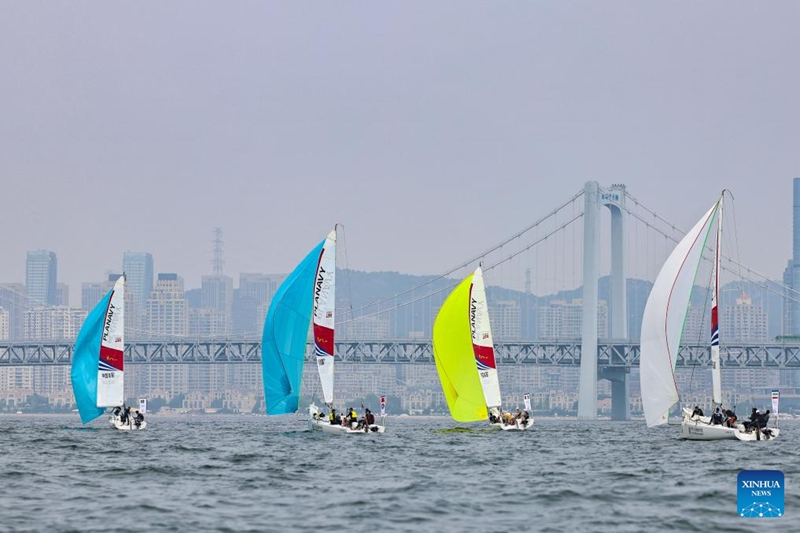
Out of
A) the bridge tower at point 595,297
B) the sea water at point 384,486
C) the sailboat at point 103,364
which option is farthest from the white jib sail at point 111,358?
the bridge tower at point 595,297

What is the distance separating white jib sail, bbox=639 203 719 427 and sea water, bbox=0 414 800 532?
130 cm

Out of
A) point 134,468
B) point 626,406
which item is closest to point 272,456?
point 134,468

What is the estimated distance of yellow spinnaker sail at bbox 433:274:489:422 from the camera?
4366 centimetres

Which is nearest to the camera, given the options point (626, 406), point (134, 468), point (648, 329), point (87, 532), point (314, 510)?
point (87, 532)

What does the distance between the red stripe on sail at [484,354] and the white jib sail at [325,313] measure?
4.52 m

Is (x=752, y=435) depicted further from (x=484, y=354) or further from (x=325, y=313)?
(x=325, y=313)

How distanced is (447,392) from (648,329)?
806 cm

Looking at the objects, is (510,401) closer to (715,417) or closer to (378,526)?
(715,417)

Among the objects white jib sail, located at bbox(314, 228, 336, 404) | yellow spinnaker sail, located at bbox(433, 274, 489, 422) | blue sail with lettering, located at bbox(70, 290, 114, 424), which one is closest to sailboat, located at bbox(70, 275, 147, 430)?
blue sail with lettering, located at bbox(70, 290, 114, 424)

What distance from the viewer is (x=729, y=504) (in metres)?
22.3

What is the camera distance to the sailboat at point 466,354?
43.7 meters

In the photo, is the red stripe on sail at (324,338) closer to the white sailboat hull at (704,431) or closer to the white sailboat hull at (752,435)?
the white sailboat hull at (704,431)

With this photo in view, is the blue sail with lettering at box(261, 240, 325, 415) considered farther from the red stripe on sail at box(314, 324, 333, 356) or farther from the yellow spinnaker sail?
the yellow spinnaker sail

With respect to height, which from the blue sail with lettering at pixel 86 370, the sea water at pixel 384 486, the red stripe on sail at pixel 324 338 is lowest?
the sea water at pixel 384 486
